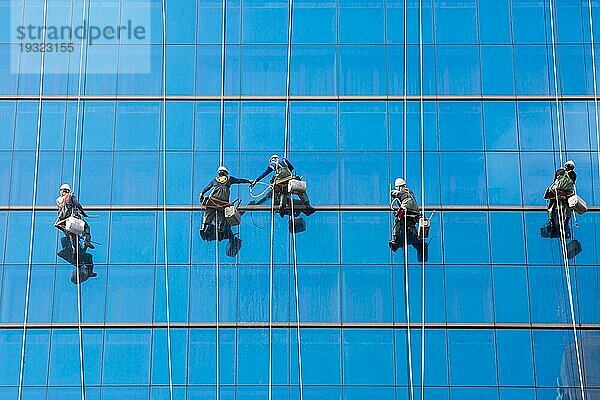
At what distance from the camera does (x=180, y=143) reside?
2114 centimetres

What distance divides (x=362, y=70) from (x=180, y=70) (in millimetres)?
3322

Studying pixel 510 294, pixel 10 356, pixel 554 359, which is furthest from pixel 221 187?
pixel 554 359

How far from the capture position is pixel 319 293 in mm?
20203

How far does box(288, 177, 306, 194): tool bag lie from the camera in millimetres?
20438

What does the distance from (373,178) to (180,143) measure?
3503mm

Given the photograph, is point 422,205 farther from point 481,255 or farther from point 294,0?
point 294,0

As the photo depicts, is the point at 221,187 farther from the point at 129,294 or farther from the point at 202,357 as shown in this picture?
the point at 202,357

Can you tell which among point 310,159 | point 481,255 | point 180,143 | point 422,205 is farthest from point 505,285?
point 180,143

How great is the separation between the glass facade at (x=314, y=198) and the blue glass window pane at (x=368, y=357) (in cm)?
3

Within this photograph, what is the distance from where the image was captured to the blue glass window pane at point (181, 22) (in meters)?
21.8

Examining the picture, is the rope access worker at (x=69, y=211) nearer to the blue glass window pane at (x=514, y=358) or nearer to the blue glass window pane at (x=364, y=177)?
the blue glass window pane at (x=364, y=177)

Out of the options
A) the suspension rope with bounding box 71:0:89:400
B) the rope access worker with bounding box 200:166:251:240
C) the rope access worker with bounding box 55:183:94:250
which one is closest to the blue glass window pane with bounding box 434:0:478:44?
the rope access worker with bounding box 200:166:251:240

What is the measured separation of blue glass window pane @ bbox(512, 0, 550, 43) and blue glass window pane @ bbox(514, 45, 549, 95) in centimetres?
18

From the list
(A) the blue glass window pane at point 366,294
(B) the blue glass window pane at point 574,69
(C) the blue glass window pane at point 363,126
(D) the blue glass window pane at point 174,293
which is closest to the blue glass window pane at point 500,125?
(B) the blue glass window pane at point 574,69
